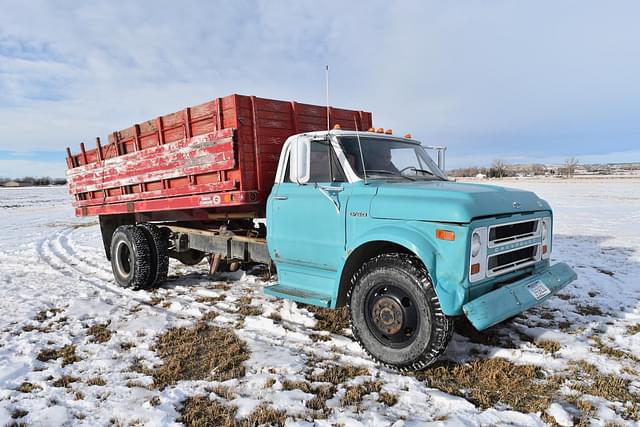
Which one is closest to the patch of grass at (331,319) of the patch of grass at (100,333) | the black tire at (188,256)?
the patch of grass at (100,333)

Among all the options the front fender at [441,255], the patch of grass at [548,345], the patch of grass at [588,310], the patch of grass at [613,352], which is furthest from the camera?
the patch of grass at [588,310]

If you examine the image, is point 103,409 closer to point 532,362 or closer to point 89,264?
point 532,362

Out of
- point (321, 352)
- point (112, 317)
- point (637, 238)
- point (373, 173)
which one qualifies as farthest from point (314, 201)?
point (637, 238)

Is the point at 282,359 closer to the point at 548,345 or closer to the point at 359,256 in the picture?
the point at 359,256

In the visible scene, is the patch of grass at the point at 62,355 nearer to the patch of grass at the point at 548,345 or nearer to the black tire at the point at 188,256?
the black tire at the point at 188,256

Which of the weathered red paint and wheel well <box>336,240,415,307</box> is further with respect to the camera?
the weathered red paint

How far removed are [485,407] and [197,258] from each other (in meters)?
5.67

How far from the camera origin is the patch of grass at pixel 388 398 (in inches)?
122

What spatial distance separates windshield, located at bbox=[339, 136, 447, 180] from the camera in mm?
4305

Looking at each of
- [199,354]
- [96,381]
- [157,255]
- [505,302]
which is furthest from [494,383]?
[157,255]

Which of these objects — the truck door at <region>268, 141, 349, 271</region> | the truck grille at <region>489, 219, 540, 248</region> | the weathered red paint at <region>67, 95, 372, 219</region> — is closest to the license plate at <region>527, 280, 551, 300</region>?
the truck grille at <region>489, 219, 540, 248</region>

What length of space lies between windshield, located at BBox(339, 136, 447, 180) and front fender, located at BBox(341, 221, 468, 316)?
36.1 inches

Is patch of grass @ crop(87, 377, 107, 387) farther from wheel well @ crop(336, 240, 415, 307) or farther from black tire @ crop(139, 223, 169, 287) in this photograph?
black tire @ crop(139, 223, 169, 287)

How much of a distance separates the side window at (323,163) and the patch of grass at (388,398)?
2.12 meters
